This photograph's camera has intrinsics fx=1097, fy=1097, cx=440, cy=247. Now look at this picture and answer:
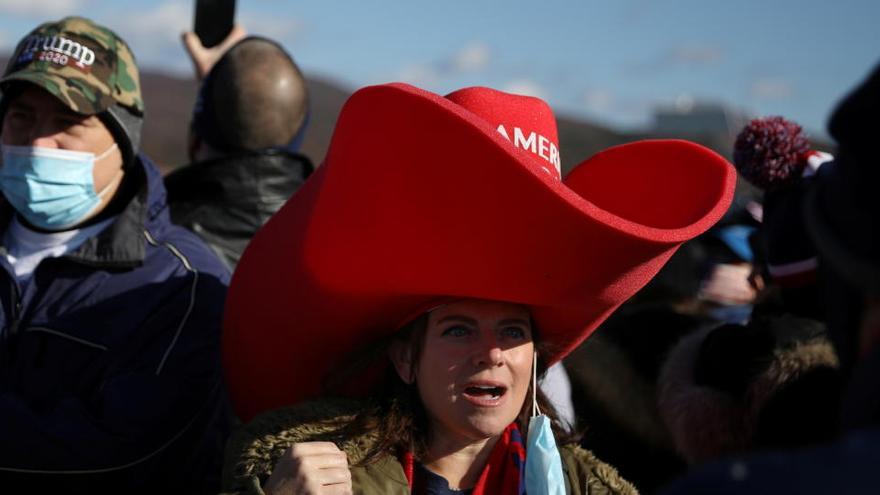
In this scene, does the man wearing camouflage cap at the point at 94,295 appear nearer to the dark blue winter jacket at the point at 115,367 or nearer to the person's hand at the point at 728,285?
the dark blue winter jacket at the point at 115,367

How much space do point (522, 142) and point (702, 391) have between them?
1430mm

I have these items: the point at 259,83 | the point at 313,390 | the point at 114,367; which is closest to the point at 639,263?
the point at 313,390

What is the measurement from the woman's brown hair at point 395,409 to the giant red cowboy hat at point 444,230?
0.04m

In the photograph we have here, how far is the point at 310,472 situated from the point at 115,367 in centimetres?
92

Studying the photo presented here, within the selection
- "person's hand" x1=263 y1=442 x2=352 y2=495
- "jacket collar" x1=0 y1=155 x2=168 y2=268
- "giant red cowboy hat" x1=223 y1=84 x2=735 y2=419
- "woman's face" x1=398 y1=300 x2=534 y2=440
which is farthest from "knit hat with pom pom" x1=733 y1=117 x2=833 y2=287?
"jacket collar" x1=0 y1=155 x2=168 y2=268

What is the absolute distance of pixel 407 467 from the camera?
2.54 m

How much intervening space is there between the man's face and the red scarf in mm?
1383

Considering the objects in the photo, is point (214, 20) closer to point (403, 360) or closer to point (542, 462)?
point (403, 360)

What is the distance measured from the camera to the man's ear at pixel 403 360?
2637 millimetres

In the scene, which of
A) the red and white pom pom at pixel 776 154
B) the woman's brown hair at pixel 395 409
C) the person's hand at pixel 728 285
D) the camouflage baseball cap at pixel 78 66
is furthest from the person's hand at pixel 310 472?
the person's hand at pixel 728 285

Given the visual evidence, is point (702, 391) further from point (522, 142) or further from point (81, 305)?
point (81, 305)

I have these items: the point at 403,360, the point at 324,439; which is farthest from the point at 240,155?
the point at 324,439

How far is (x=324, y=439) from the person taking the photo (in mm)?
2510

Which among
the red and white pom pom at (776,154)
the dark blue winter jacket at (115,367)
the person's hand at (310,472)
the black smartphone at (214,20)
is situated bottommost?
the dark blue winter jacket at (115,367)
